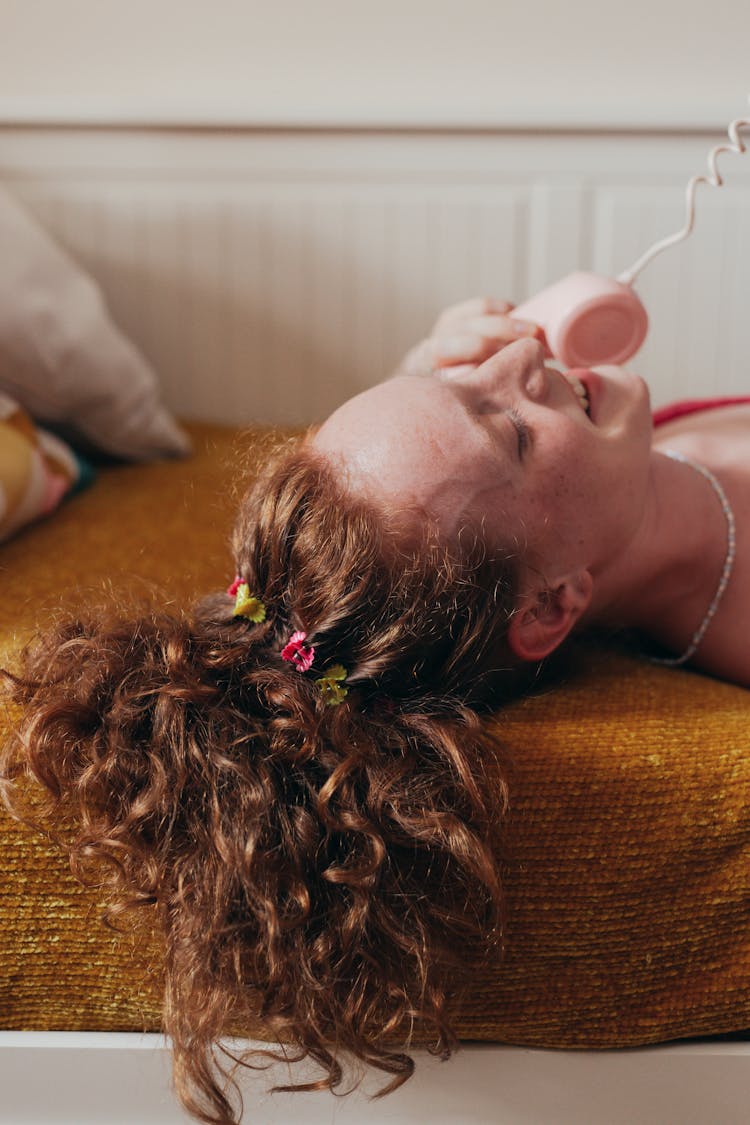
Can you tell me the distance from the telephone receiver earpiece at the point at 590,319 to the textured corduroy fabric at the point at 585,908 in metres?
0.47

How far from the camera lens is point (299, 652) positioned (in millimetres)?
818

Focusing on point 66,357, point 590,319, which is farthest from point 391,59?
point 590,319

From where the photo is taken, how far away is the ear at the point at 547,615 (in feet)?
3.02

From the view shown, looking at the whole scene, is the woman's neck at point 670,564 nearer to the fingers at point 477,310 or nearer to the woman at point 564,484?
the woman at point 564,484

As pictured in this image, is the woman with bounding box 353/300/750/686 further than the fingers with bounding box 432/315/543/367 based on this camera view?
No

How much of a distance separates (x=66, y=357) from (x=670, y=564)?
93cm

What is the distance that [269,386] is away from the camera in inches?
79.0

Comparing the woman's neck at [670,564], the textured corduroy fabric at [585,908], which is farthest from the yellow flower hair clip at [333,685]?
the woman's neck at [670,564]

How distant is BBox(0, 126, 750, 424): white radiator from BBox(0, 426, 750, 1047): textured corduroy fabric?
124cm

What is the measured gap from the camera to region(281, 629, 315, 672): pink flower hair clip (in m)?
0.81

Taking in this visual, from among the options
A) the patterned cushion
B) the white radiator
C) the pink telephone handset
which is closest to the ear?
the pink telephone handset

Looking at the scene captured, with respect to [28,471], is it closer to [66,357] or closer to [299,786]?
[66,357]

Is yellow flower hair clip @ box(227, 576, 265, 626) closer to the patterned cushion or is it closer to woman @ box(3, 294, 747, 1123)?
woman @ box(3, 294, 747, 1123)

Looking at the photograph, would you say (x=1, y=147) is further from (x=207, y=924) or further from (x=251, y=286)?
(x=207, y=924)
